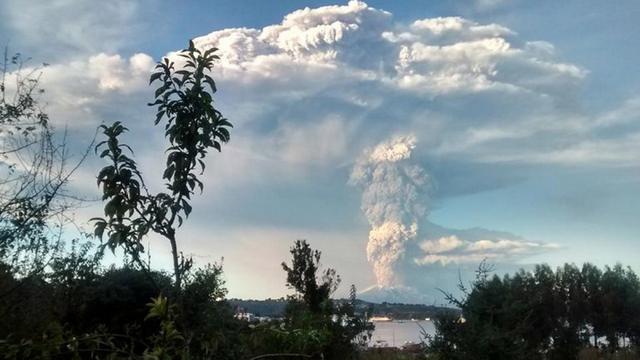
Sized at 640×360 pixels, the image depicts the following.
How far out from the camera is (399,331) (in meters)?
30.9

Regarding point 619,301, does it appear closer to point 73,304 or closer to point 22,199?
point 73,304

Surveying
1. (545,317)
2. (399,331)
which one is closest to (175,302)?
(399,331)

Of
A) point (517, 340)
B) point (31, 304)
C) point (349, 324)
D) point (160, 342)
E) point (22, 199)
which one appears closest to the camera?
point (160, 342)

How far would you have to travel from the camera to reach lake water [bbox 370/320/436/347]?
1461 cm

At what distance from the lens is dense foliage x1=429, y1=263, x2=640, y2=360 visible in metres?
13.3

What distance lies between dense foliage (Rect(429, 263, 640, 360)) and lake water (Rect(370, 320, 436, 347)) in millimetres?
493

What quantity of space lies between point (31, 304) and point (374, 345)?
14.8 m

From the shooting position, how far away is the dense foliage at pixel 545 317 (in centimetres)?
1329

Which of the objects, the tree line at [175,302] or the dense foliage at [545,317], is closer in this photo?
the tree line at [175,302]

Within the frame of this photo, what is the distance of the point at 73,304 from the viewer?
1984cm

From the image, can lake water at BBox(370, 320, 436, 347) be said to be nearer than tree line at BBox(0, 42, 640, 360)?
No

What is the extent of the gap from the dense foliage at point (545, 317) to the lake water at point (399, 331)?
49 cm

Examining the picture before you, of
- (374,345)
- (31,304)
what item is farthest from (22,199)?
(374,345)

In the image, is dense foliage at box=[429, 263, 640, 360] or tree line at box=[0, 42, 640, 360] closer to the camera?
tree line at box=[0, 42, 640, 360]
